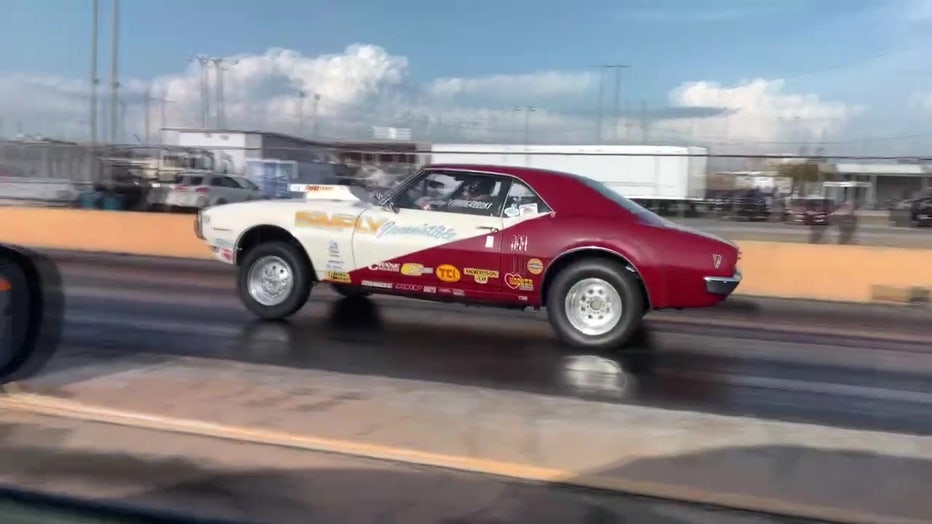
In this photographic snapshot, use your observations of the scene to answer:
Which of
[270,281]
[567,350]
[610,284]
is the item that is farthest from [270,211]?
[610,284]

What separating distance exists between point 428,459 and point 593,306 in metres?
4.06

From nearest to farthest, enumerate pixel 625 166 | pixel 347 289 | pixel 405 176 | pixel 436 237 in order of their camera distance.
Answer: pixel 436 237 < pixel 347 289 < pixel 405 176 < pixel 625 166

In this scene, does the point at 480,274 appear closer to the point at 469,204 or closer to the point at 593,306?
the point at 469,204

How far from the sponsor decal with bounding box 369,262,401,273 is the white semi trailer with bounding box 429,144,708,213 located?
568cm

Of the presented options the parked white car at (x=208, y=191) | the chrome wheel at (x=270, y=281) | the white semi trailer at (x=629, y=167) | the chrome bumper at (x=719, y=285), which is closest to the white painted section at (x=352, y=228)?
the chrome wheel at (x=270, y=281)

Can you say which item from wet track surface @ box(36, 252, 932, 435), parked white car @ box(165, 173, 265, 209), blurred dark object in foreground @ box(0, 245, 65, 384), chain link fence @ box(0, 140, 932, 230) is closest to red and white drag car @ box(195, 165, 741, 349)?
wet track surface @ box(36, 252, 932, 435)

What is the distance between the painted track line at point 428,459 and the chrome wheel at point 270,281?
12.0 ft

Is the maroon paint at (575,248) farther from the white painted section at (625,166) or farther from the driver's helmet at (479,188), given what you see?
the white painted section at (625,166)

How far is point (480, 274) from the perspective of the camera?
9.01 meters

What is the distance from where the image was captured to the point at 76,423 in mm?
5852

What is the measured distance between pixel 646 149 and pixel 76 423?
2102cm

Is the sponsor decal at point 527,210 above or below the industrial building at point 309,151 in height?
below

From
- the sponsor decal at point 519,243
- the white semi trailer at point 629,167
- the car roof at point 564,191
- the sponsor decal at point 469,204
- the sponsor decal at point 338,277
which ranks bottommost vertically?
the sponsor decal at point 338,277

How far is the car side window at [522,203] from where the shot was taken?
8992mm
